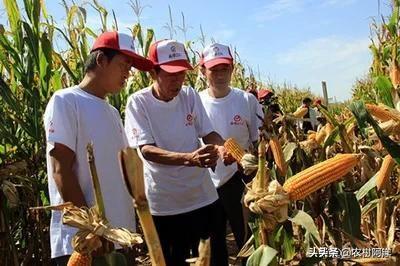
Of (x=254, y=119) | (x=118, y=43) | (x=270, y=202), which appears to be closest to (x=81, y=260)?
(x=270, y=202)

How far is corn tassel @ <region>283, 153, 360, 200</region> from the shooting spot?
1204 millimetres

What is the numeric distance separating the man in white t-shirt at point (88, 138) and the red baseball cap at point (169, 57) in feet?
1.45

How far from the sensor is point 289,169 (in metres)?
1.88

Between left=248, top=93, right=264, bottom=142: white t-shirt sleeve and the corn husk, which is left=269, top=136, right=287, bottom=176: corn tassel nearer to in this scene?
the corn husk

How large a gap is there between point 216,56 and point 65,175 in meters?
1.64

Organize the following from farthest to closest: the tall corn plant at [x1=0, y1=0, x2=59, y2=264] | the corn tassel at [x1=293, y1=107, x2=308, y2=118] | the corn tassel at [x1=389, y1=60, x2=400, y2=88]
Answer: the tall corn plant at [x1=0, y1=0, x2=59, y2=264]
the corn tassel at [x1=293, y1=107, x2=308, y2=118]
the corn tassel at [x1=389, y1=60, x2=400, y2=88]

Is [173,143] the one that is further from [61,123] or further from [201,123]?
[61,123]

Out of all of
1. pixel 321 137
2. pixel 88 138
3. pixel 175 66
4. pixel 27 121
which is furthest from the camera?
pixel 27 121

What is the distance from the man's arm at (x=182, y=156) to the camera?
2.17 meters

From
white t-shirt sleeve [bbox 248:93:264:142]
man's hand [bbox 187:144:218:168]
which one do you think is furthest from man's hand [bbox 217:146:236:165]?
white t-shirt sleeve [bbox 248:93:264:142]

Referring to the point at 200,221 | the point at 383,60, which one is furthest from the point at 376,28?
the point at 200,221

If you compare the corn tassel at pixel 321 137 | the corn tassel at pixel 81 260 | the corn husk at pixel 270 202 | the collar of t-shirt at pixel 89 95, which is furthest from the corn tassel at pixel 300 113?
the corn tassel at pixel 81 260

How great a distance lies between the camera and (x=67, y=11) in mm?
4176

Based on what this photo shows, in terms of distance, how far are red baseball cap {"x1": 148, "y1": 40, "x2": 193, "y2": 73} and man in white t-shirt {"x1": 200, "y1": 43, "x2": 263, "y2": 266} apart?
55 cm
